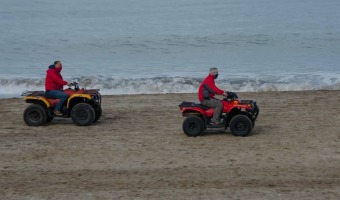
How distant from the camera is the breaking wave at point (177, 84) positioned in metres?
20.6

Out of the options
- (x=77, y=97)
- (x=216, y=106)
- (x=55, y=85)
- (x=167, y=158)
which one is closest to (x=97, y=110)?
(x=77, y=97)

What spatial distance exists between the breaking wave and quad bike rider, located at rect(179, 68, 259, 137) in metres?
7.37

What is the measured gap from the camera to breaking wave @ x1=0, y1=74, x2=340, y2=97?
20.6 m

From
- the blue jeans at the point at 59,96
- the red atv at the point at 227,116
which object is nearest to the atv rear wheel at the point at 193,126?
the red atv at the point at 227,116

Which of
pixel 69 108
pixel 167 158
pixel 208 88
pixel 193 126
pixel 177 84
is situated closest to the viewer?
pixel 167 158

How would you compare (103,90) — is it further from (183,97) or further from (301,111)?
(301,111)

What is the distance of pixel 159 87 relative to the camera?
20906mm

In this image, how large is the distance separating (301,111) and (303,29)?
26666mm

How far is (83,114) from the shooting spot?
1408 centimetres

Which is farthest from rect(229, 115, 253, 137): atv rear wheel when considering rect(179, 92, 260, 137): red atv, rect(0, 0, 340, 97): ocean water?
rect(0, 0, 340, 97): ocean water

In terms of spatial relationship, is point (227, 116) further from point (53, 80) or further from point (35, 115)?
point (35, 115)

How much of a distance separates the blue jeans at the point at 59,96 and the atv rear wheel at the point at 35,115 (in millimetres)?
285

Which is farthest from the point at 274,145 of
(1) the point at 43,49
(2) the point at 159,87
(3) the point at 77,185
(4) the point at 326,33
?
(4) the point at 326,33

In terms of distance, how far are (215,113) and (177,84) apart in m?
8.50
